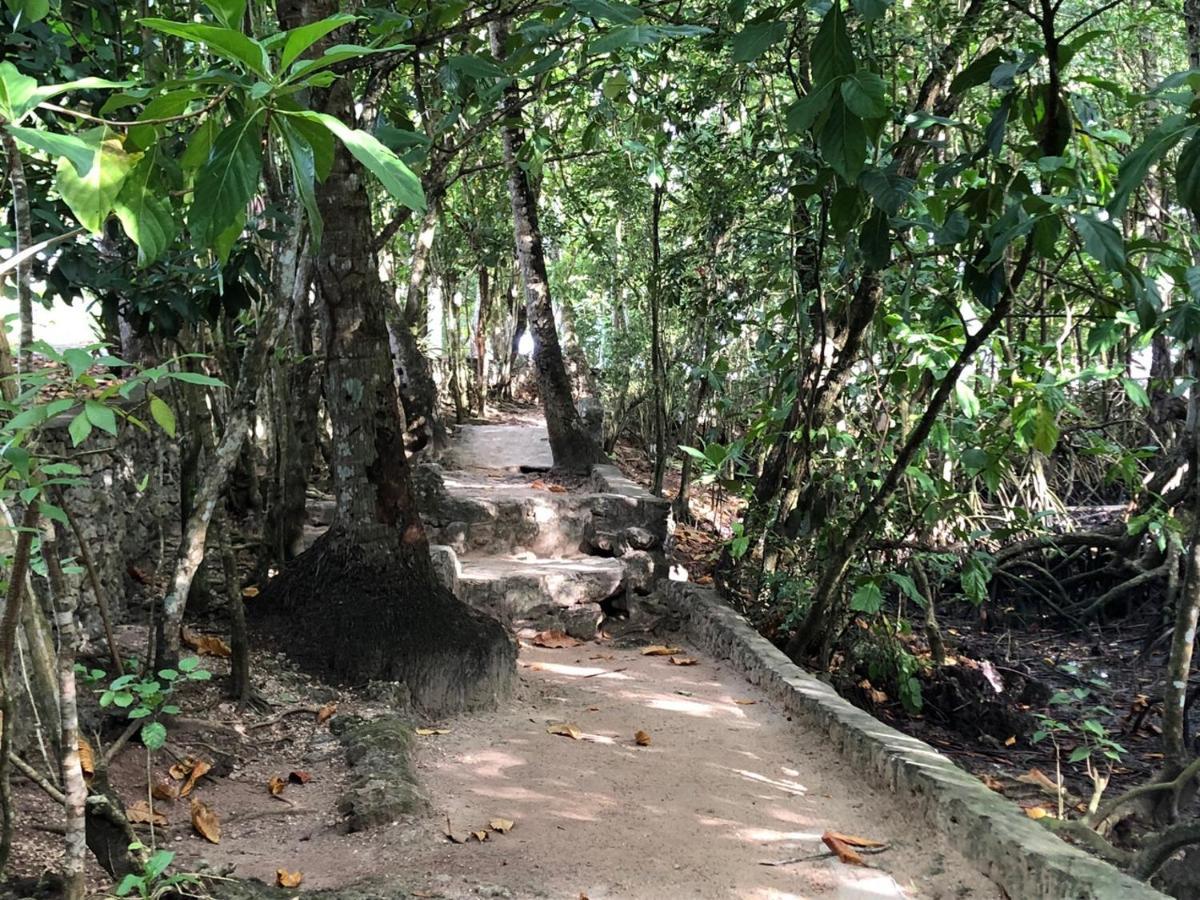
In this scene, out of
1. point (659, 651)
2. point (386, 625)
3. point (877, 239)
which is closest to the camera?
point (877, 239)

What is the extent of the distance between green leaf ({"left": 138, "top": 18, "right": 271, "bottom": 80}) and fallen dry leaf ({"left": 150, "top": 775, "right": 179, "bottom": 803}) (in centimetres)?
267

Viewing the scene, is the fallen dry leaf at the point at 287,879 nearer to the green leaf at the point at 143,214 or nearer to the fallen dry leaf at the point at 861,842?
the fallen dry leaf at the point at 861,842

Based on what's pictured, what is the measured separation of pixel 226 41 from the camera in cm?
107

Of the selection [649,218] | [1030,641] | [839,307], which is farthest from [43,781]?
[649,218]

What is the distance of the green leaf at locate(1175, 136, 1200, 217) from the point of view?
1.93 m

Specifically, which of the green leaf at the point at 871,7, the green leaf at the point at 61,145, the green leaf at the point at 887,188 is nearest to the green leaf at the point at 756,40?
the green leaf at the point at 871,7

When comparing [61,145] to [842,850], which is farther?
[842,850]

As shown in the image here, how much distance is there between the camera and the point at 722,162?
7020 mm

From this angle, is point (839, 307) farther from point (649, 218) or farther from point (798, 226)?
point (649, 218)

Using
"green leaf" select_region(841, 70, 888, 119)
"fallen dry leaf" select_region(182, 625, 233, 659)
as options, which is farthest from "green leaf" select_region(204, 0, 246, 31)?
"fallen dry leaf" select_region(182, 625, 233, 659)

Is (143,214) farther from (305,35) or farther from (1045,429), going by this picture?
(1045,429)

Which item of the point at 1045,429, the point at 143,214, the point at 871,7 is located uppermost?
the point at 871,7

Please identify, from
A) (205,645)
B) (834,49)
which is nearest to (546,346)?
(205,645)

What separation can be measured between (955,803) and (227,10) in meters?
3.17
